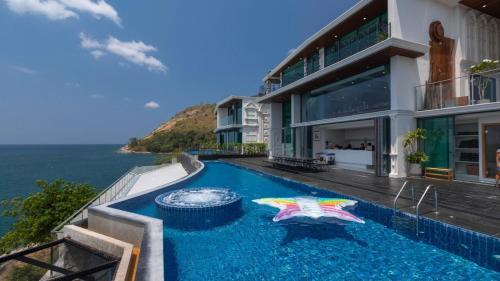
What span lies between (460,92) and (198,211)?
41.1ft

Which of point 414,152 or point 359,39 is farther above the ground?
point 359,39

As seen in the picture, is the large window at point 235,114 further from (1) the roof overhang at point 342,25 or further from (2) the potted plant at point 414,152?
(2) the potted plant at point 414,152

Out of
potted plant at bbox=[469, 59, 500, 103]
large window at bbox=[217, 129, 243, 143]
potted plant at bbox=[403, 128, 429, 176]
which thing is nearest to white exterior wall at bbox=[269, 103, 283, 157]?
large window at bbox=[217, 129, 243, 143]

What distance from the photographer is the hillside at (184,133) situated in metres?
82.4

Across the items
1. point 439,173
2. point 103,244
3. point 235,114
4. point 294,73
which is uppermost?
point 294,73

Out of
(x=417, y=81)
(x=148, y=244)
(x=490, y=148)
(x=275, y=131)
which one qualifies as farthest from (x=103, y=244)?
(x=275, y=131)

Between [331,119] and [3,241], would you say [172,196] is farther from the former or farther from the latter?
[331,119]

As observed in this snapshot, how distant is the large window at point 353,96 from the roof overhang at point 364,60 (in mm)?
363

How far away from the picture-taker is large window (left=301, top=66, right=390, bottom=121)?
38.6 feet

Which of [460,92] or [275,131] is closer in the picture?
[460,92]

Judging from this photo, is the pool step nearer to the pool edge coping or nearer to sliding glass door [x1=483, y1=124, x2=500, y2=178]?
the pool edge coping

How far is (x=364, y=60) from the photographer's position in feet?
38.4

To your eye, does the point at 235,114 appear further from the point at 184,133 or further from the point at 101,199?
the point at 184,133

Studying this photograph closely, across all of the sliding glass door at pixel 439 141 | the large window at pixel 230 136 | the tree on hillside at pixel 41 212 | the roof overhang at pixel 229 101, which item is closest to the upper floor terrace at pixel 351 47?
the sliding glass door at pixel 439 141
